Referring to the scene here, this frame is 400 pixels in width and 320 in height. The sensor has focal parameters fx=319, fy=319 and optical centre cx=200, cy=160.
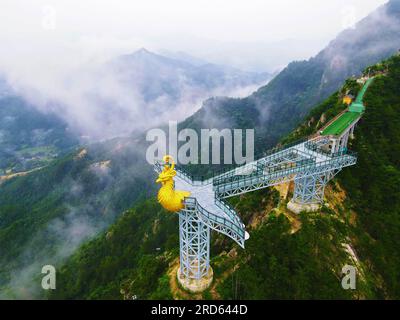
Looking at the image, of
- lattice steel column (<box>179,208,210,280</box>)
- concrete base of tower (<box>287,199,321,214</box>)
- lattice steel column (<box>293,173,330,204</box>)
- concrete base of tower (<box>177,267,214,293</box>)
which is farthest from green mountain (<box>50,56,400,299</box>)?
lattice steel column (<box>179,208,210,280</box>)

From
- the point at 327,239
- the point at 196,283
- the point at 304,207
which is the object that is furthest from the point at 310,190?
the point at 196,283

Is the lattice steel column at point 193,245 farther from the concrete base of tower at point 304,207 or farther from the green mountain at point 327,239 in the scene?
the concrete base of tower at point 304,207

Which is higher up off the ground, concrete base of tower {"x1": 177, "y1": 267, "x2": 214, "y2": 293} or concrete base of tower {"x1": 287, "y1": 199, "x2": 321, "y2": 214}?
concrete base of tower {"x1": 287, "y1": 199, "x2": 321, "y2": 214}

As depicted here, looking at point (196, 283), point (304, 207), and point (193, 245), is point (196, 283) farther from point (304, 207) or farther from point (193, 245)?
point (304, 207)

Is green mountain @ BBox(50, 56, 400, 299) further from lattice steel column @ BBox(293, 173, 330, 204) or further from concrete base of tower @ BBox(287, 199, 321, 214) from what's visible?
lattice steel column @ BBox(293, 173, 330, 204)

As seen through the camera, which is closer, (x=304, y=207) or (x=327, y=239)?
(x=327, y=239)
